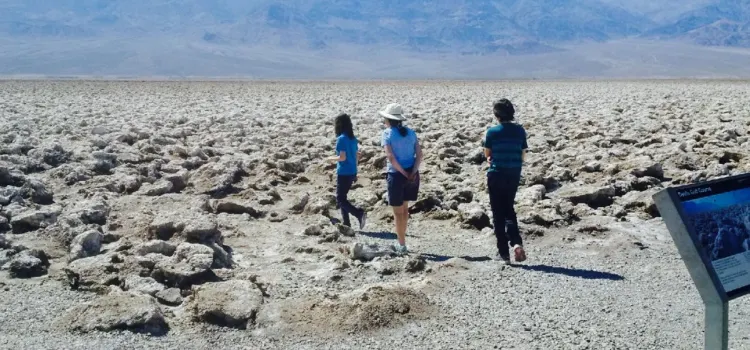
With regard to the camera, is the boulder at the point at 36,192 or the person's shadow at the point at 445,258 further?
the boulder at the point at 36,192

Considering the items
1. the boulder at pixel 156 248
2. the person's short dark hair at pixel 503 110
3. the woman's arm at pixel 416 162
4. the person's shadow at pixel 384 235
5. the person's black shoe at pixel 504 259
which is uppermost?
the person's short dark hair at pixel 503 110

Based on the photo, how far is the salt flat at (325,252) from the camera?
16.3 feet

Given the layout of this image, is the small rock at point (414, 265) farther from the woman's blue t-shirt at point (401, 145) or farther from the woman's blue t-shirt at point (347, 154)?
the woman's blue t-shirt at point (347, 154)

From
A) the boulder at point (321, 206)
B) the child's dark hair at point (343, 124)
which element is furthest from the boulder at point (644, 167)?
the child's dark hair at point (343, 124)

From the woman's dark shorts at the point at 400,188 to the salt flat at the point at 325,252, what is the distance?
54 cm

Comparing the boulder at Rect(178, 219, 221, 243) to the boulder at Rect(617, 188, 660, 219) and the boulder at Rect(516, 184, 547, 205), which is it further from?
the boulder at Rect(617, 188, 660, 219)

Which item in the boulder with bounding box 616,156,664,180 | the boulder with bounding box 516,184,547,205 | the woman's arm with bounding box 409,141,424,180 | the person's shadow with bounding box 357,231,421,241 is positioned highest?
the woman's arm with bounding box 409,141,424,180

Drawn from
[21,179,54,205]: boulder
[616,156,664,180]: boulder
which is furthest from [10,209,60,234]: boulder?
[616,156,664,180]: boulder

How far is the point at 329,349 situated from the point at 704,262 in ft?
7.23

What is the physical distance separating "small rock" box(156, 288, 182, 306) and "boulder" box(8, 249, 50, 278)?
1261 mm

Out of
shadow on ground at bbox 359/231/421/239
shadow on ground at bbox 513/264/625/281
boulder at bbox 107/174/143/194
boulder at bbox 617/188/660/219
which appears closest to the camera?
shadow on ground at bbox 513/264/625/281

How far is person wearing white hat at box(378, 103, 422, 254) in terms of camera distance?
21.5 ft

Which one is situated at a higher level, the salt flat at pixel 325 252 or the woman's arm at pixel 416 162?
the woman's arm at pixel 416 162

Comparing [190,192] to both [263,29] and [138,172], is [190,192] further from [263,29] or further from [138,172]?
[263,29]
